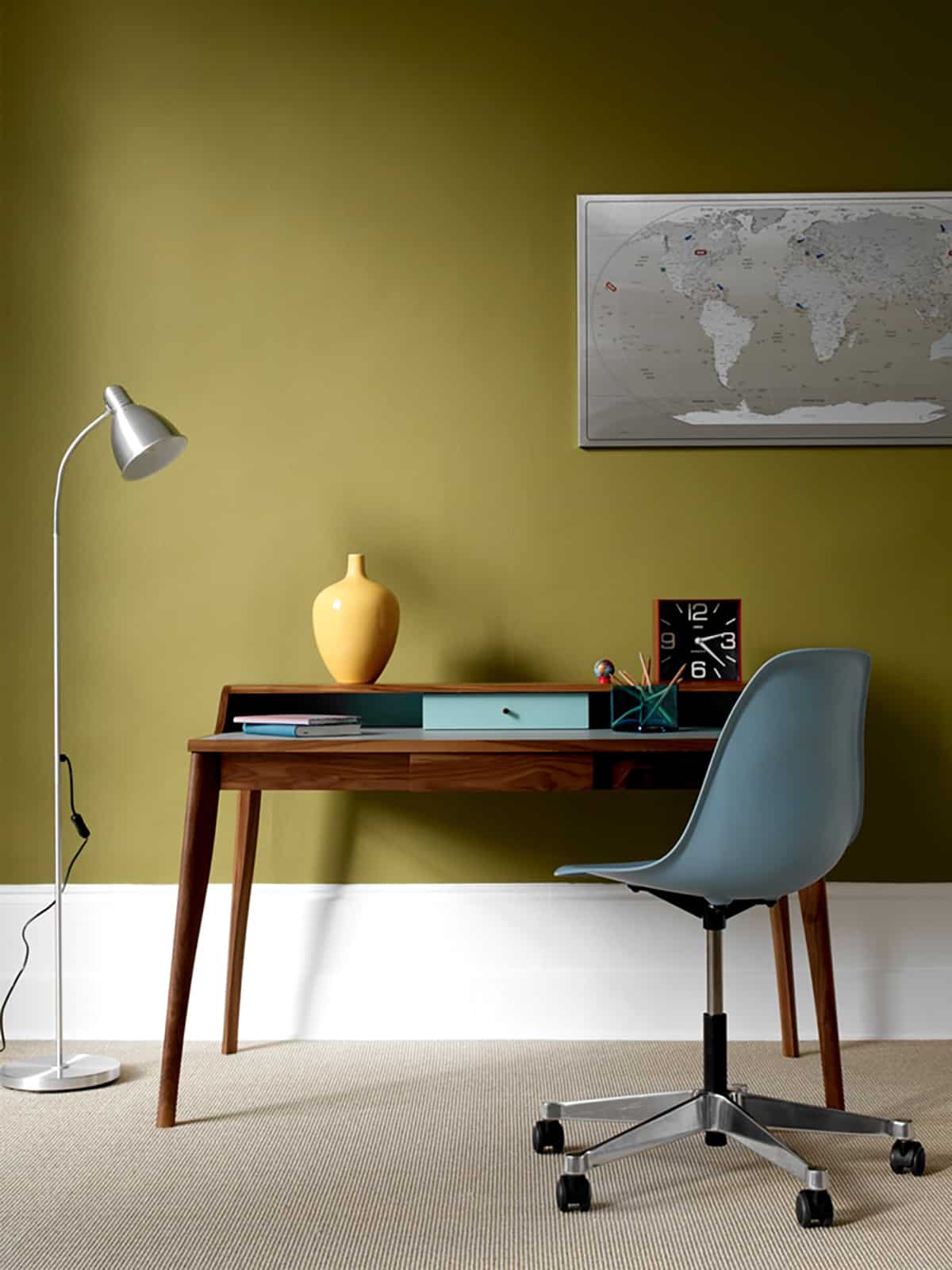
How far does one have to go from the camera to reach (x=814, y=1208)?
1.93 meters

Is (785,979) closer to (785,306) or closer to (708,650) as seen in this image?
(708,650)

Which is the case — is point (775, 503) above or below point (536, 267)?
below

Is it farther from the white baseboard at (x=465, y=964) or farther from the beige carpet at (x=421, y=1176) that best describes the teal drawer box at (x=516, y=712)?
the beige carpet at (x=421, y=1176)

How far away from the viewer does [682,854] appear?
6.88ft

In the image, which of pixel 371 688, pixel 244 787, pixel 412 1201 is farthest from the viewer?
pixel 371 688

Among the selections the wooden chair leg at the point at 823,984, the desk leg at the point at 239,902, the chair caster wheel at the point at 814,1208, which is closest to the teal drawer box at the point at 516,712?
the desk leg at the point at 239,902

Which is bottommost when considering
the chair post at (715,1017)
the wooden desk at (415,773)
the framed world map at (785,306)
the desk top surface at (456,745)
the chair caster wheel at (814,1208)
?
the chair caster wheel at (814,1208)

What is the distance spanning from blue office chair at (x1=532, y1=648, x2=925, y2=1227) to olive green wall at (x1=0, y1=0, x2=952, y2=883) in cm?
100

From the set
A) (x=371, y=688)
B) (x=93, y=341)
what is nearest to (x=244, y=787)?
(x=371, y=688)

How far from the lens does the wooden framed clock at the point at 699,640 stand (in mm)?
2980

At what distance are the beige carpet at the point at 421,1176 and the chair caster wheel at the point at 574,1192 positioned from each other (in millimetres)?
20

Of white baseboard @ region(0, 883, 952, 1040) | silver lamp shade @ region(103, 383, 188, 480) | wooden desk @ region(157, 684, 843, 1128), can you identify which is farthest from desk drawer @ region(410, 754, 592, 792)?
silver lamp shade @ region(103, 383, 188, 480)

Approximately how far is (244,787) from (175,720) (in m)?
0.75

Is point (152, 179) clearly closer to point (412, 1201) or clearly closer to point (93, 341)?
point (93, 341)
